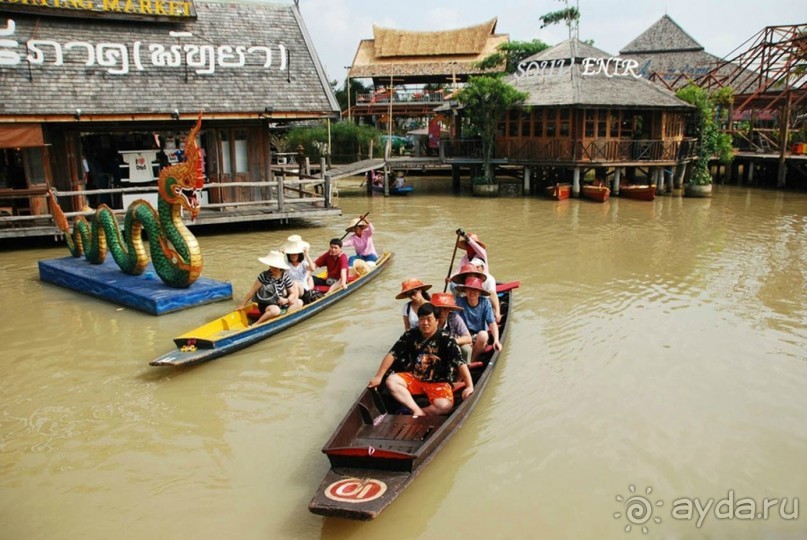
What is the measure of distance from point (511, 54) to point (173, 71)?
25.5 meters

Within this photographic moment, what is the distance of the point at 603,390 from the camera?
318 inches

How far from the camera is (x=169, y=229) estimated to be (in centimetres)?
1095

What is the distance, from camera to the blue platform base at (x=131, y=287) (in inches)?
425

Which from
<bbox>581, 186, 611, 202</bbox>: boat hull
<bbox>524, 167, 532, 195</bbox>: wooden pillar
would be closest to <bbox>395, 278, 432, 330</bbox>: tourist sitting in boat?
<bbox>581, 186, 611, 202</bbox>: boat hull

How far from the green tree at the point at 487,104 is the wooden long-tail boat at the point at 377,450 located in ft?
65.1

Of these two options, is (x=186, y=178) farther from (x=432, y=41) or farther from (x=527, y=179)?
(x=432, y=41)

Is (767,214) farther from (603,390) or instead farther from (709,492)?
(709,492)

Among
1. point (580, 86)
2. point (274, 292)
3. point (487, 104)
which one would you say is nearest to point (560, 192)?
point (580, 86)

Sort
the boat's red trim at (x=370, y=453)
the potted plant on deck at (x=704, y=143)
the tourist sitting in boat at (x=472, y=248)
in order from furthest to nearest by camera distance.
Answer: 1. the potted plant on deck at (x=704, y=143)
2. the tourist sitting in boat at (x=472, y=248)
3. the boat's red trim at (x=370, y=453)

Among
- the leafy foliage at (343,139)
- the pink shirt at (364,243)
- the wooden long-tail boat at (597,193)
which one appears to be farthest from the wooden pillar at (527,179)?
the pink shirt at (364,243)

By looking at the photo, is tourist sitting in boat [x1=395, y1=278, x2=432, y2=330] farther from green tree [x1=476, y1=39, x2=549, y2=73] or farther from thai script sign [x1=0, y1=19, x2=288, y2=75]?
green tree [x1=476, y1=39, x2=549, y2=73]

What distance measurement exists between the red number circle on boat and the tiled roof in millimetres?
13343

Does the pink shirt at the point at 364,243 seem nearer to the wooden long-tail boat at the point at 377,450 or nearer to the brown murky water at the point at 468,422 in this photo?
the brown murky water at the point at 468,422

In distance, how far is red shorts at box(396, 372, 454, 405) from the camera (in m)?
6.73
